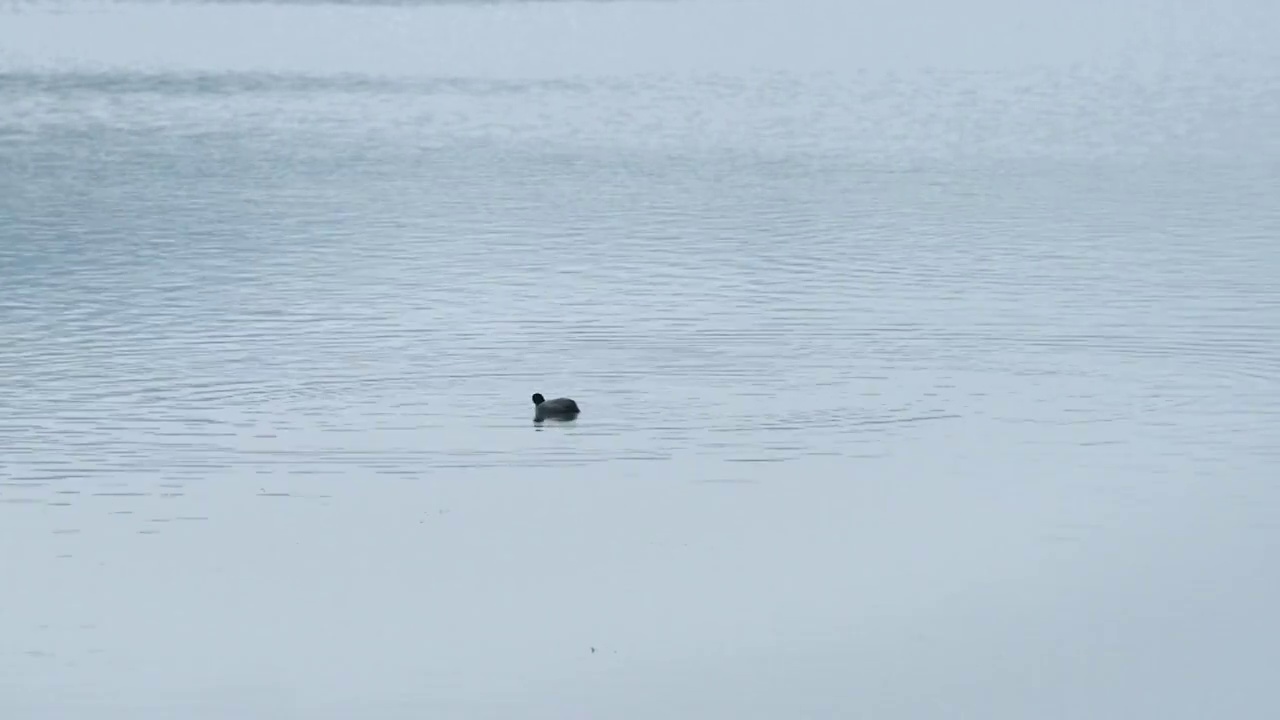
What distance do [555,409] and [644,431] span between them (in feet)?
2.52

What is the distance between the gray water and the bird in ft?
0.68

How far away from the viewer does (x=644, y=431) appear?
19.5 metres

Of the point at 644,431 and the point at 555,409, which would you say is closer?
the point at 644,431

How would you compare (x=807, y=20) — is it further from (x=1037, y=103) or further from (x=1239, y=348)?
(x=1239, y=348)

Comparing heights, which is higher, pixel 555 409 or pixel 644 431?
pixel 555 409

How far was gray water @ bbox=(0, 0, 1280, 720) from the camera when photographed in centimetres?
1402

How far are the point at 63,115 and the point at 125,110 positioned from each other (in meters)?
1.43

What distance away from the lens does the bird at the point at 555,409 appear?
19562 mm

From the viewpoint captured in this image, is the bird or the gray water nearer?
the gray water

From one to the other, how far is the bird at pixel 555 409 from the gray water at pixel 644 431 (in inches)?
8.2

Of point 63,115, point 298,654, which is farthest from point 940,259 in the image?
point 63,115

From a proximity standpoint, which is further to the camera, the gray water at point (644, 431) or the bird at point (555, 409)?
the bird at point (555, 409)

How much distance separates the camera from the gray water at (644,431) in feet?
46.0

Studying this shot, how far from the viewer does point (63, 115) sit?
51438 millimetres
